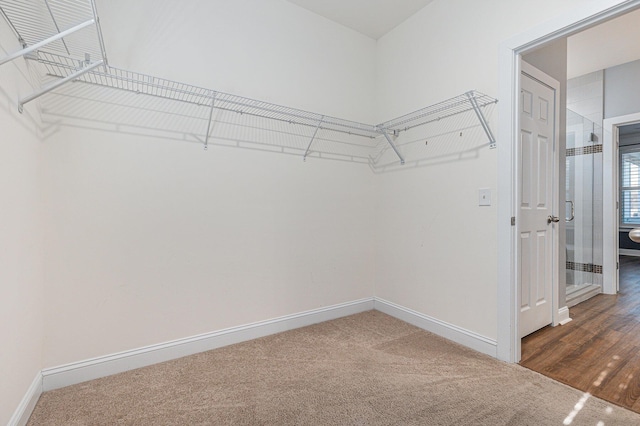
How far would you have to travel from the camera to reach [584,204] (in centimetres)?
383

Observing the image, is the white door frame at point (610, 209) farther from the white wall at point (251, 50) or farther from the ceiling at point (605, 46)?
the white wall at point (251, 50)

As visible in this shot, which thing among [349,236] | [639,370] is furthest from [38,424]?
[639,370]

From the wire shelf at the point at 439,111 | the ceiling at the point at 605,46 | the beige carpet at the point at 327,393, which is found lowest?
the beige carpet at the point at 327,393

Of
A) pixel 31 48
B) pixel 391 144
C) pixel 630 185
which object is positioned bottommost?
pixel 630 185

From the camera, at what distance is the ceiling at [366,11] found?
2516 millimetres

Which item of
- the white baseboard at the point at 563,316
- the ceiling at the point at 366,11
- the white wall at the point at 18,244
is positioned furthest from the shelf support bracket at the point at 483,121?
the white wall at the point at 18,244

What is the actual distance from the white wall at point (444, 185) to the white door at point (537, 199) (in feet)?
1.24

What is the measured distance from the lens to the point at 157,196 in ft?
6.45

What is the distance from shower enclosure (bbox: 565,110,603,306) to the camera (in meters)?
3.74

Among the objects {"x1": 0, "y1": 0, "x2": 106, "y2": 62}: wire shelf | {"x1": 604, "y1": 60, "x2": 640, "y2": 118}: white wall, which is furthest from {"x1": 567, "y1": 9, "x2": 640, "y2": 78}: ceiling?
{"x1": 0, "y1": 0, "x2": 106, "y2": 62}: wire shelf

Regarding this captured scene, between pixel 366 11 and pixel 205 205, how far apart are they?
215cm

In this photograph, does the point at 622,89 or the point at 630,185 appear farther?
the point at 630,185

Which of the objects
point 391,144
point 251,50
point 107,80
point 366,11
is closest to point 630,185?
point 391,144

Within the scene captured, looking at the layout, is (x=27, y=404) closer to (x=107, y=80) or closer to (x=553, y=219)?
(x=107, y=80)
